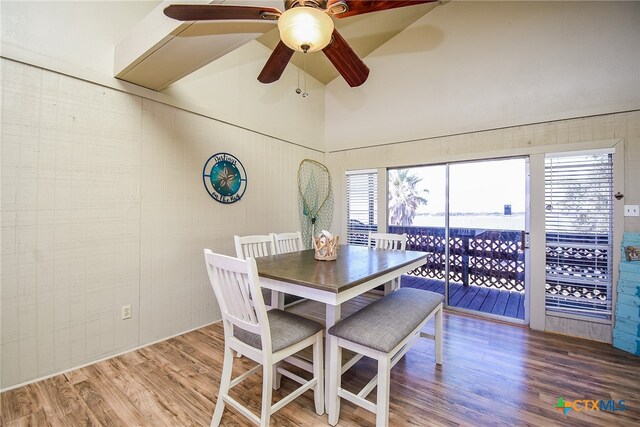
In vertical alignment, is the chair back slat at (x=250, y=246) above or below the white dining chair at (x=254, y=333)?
above

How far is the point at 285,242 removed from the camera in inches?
112

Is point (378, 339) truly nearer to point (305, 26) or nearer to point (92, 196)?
point (305, 26)

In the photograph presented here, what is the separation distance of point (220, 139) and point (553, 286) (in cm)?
391

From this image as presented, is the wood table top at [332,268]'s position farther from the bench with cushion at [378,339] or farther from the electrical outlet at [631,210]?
the electrical outlet at [631,210]

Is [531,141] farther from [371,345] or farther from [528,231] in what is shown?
[371,345]

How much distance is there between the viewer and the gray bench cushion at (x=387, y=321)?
1.46 meters

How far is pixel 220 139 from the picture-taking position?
299 cm

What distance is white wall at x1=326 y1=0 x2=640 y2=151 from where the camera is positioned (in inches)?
101

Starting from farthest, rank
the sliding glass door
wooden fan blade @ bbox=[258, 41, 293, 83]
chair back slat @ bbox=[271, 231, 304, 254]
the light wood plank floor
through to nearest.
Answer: the sliding glass door < chair back slat @ bbox=[271, 231, 304, 254] < wooden fan blade @ bbox=[258, 41, 293, 83] < the light wood plank floor

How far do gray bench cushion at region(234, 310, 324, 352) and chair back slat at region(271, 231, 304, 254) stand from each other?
1064 mm

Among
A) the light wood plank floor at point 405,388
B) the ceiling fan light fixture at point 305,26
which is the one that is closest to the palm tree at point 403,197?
the light wood plank floor at point 405,388

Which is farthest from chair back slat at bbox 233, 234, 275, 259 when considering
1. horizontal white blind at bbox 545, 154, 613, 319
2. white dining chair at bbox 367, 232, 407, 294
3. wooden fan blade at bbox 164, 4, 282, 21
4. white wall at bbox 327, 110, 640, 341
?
horizontal white blind at bbox 545, 154, 613, 319

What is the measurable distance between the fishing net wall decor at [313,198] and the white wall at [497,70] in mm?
735

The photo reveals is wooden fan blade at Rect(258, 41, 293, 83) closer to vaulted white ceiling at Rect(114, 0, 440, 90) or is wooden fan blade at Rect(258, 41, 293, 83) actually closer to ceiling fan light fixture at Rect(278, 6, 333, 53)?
vaulted white ceiling at Rect(114, 0, 440, 90)
